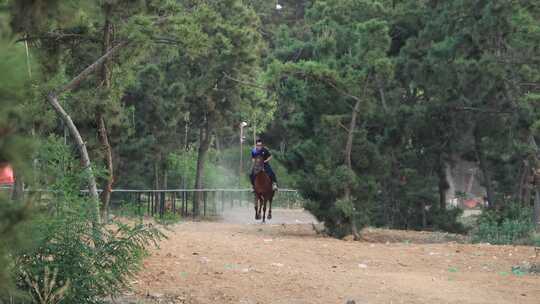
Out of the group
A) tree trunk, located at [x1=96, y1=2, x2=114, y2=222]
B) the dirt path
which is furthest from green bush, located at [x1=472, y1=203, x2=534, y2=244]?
tree trunk, located at [x1=96, y1=2, x2=114, y2=222]

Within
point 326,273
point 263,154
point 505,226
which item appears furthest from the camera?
point 263,154

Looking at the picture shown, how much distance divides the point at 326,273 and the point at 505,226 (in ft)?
36.1

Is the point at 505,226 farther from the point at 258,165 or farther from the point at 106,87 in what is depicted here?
the point at 106,87

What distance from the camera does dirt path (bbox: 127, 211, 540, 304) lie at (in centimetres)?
1066

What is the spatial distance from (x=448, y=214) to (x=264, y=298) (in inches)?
735

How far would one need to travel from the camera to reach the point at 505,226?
22.8m

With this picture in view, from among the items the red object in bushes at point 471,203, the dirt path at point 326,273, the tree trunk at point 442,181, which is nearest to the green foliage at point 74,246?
the dirt path at point 326,273

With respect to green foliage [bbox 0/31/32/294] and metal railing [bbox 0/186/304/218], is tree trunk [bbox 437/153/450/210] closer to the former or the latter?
metal railing [bbox 0/186/304/218]

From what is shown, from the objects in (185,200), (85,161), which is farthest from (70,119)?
(185,200)

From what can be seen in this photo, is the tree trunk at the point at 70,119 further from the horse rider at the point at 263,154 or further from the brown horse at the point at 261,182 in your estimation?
the brown horse at the point at 261,182

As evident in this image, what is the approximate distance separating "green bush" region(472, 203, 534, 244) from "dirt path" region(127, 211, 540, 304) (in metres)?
4.10

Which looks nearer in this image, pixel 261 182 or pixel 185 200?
pixel 261 182

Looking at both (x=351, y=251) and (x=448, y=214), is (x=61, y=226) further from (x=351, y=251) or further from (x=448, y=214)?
(x=448, y=214)

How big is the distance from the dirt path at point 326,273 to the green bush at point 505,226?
13.4 feet
